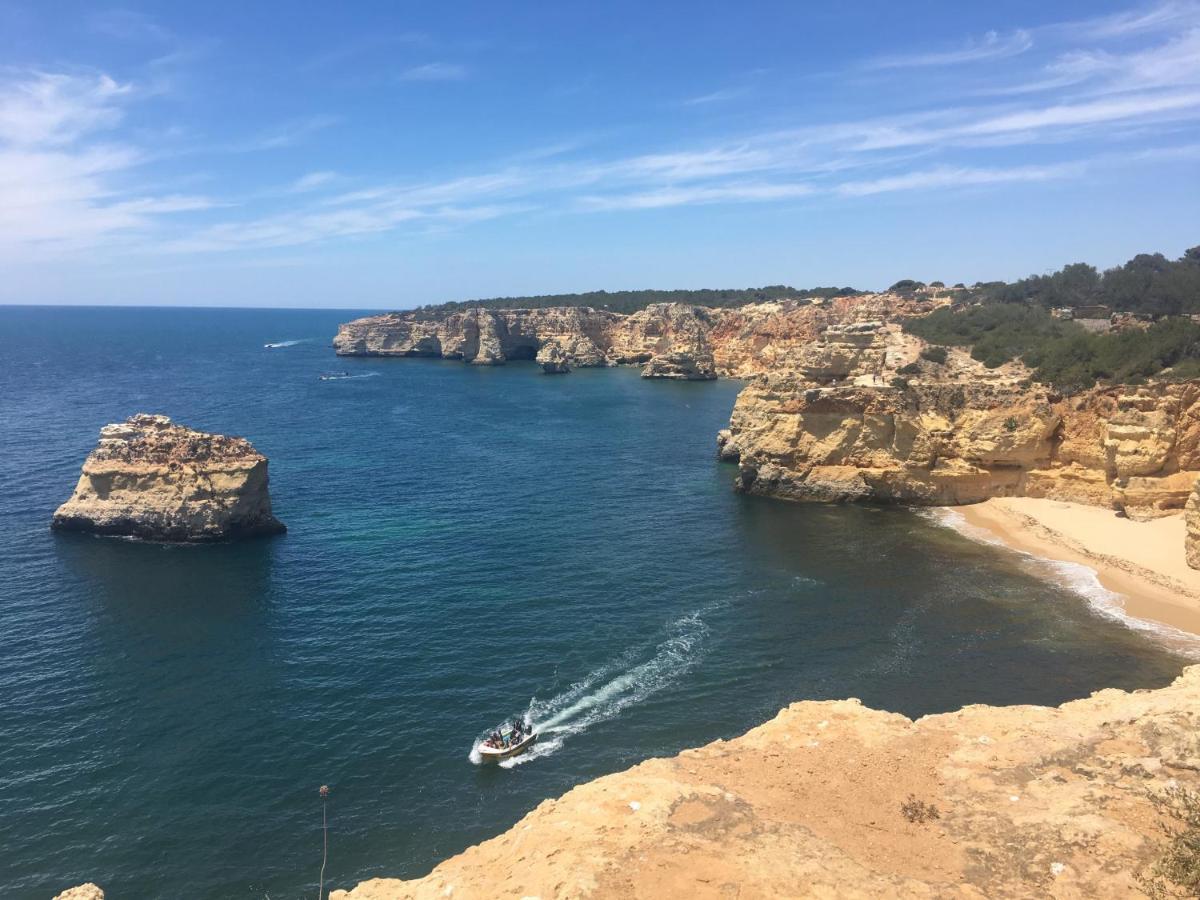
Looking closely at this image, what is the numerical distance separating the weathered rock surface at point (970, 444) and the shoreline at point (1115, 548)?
170 centimetres

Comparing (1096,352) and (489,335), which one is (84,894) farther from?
(489,335)

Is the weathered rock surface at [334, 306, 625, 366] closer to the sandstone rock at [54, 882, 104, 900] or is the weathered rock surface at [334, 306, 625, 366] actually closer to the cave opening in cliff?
the cave opening in cliff

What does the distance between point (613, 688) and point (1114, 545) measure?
33.4 meters

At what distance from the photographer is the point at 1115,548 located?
144ft

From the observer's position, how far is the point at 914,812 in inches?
610

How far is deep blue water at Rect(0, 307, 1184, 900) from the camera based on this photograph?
23.4 meters

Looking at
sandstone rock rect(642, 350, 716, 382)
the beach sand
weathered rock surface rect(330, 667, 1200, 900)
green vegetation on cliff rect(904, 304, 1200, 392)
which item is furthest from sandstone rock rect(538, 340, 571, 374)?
weathered rock surface rect(330, 667, 1200, 900)

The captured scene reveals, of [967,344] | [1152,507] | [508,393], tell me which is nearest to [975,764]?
[1152,507]

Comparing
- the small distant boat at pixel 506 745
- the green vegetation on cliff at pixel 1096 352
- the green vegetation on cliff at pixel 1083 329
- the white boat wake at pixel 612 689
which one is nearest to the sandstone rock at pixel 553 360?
the green vegetation on cliff at pixel 1083 329

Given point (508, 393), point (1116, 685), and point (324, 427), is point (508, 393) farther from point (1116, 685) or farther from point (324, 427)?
point (1116, 685)

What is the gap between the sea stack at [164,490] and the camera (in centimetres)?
4784

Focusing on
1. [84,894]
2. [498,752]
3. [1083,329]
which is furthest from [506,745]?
[1083,329]

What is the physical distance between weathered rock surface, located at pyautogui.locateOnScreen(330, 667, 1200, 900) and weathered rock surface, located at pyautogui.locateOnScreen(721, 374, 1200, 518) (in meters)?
33.3

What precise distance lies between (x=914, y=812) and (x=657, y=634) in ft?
64.5
